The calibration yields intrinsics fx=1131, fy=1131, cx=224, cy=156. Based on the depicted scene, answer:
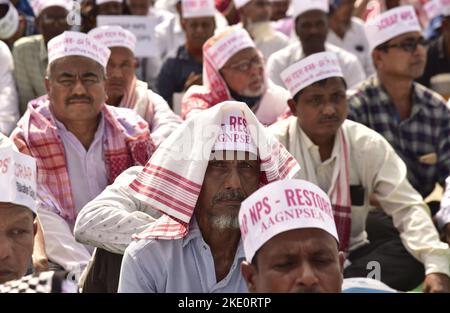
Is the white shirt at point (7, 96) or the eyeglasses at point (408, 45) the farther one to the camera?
the eyeglasses at point (408, 45)

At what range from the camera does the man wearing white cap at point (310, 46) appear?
8.22 m

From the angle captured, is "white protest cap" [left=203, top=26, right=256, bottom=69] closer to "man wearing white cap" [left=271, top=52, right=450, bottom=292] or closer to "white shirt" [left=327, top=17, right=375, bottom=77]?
"man wearing white cap" [left=271, top=52, right=450, bottom=292]

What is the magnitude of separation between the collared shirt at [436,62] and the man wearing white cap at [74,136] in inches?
136

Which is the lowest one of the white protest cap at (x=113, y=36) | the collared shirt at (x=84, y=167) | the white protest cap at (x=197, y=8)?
the collared shirt at (x=84, y=167)

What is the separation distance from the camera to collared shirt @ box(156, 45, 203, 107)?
321 inches

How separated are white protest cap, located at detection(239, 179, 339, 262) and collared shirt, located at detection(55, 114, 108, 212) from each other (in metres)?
Result: 2.25

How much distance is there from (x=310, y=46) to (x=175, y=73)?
1.03m

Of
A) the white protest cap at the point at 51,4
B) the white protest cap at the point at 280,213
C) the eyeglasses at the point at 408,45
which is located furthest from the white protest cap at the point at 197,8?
the white protest cap at the point at 280,213

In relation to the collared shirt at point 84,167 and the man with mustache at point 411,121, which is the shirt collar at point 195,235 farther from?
the man with mustache at point 411,121

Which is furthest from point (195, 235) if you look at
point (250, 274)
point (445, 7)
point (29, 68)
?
point (445, 7)

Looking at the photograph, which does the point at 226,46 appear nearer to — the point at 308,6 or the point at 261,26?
the point at 308,6

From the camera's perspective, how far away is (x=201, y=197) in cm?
410
